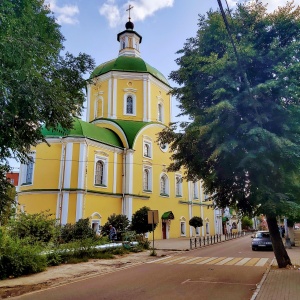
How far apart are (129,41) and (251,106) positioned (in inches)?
1265

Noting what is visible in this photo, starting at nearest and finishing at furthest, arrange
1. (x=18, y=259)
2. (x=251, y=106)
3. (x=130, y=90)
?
(x=251, y=106) → (x=18, y=259) → (x=130, y=90)

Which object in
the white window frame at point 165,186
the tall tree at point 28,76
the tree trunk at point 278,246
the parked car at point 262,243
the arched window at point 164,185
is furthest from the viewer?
the arched window at point 164,185

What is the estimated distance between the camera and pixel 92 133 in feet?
95.2

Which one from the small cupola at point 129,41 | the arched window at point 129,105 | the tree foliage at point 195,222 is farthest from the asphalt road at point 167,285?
the small cupola at point 129,41

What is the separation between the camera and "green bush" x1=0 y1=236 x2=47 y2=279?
10.9m

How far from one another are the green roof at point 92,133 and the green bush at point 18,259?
50.5 ft

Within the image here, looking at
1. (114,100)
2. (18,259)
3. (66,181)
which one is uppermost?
(114,100)

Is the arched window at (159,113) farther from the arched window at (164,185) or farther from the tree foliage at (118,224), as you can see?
the tree foliage at (118,224)

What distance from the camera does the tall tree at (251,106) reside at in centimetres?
1034

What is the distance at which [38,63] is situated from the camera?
6727mm

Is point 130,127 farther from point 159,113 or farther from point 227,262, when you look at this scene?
point 227,262

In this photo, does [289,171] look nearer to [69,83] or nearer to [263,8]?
[263,8]

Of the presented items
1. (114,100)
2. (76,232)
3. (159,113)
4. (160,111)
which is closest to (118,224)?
(76,232)

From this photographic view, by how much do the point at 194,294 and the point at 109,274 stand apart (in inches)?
186
